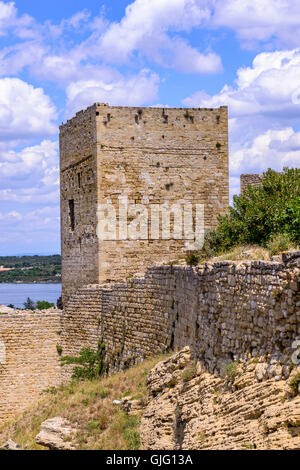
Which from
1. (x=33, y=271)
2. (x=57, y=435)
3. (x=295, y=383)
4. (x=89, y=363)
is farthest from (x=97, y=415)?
(x=33, y=271)

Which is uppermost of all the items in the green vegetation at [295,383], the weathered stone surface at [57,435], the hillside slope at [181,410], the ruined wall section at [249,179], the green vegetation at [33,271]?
the ruined wall section at [249,179]

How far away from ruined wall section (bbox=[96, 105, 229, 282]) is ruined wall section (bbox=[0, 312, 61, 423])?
2.39 m

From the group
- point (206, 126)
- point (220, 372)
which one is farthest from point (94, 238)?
point (220, 372)

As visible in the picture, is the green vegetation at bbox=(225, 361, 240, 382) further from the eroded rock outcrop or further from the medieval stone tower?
the medieval stone tower

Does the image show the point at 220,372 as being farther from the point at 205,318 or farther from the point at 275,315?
the point at 275,315

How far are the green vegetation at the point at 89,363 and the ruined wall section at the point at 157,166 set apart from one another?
79.5 inches

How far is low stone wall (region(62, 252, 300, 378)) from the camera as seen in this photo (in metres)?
7.43

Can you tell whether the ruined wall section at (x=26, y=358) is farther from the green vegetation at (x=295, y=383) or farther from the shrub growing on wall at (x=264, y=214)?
the green vegetation at (x=295, y=383)

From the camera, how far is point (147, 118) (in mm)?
18750

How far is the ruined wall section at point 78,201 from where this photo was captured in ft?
61.0

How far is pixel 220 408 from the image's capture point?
27.1 feet

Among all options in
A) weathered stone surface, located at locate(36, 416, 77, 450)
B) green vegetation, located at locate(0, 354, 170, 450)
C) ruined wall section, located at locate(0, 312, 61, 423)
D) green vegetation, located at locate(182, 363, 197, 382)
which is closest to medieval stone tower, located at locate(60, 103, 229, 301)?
ruined wall section, located at locate(0, 312, 61, 423)

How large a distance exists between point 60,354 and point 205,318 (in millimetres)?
9439

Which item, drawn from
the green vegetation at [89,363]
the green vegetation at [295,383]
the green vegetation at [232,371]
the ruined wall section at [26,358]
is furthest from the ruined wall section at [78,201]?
the green vegetation at [295,383]
